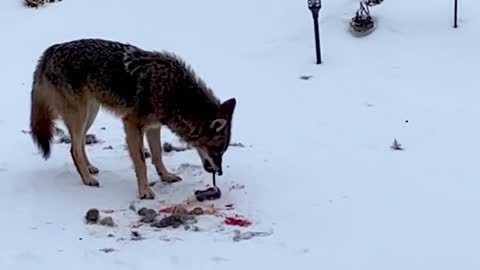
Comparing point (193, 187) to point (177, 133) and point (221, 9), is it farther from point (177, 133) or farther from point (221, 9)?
point (221, 9)

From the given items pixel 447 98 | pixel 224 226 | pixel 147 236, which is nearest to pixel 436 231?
pixel 224 226

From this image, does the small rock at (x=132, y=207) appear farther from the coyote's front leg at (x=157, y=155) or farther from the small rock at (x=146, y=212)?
the coyote's front leg at (x=157, y=155)

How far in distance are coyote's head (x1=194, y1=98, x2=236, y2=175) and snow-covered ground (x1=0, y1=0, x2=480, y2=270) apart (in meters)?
0.23

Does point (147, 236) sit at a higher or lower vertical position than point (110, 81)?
lower

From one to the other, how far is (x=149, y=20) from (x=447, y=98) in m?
4.56

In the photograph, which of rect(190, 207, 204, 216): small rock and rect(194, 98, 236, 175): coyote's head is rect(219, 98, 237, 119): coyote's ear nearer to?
rect(194, 98, 236, 175): coyote's head

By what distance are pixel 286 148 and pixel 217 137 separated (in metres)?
1.20

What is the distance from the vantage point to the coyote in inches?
239

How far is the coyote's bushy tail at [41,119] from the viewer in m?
6.48

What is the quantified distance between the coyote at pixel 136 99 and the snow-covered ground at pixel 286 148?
269 millimetres

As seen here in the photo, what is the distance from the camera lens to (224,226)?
213 inches

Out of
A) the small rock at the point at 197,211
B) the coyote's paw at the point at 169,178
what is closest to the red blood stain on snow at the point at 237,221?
the small rock at the point at 197,211

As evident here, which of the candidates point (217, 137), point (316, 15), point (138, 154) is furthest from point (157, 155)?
point (316, 15)

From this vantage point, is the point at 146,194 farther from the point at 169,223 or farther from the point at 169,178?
the point at 169,223
